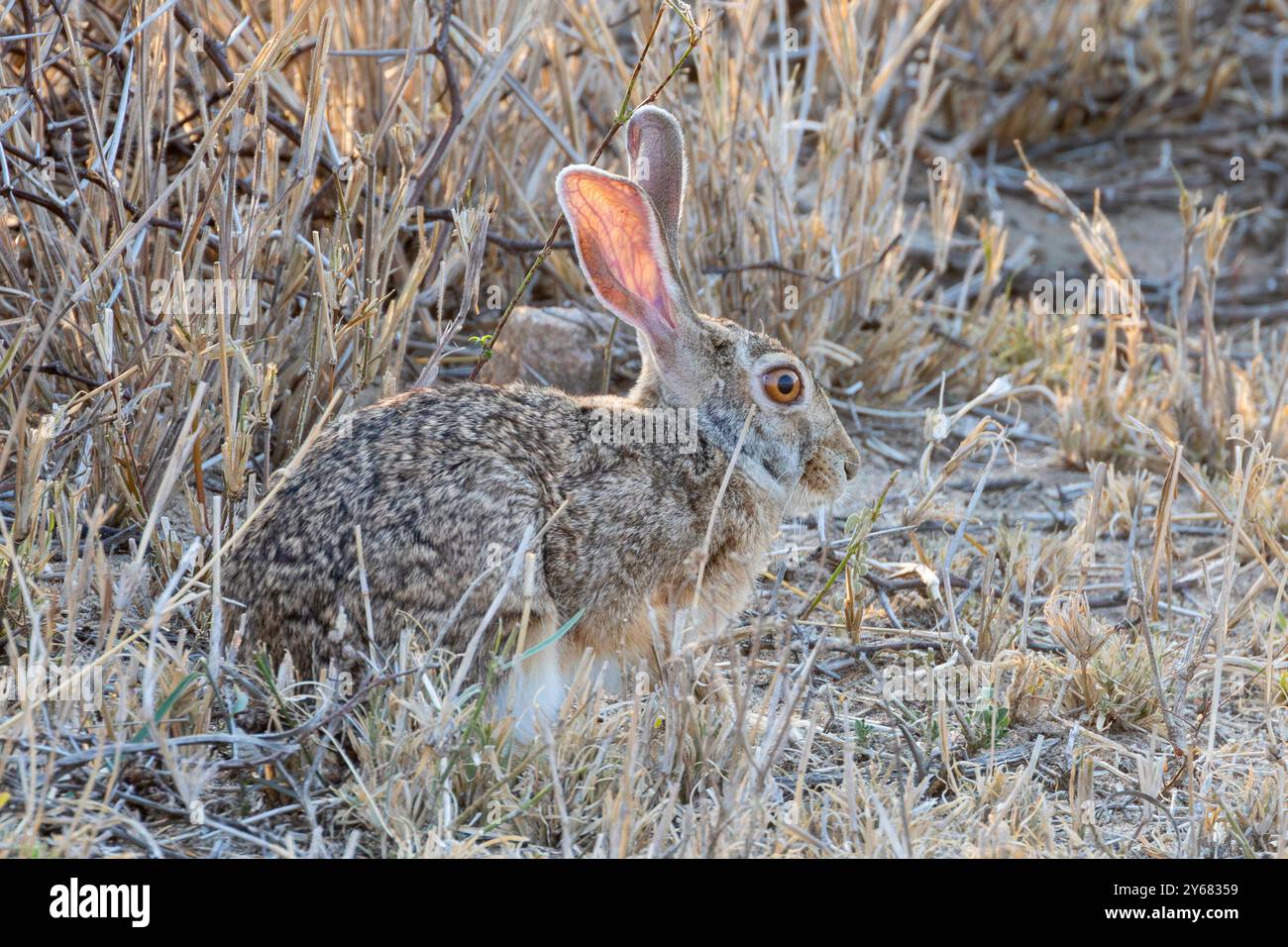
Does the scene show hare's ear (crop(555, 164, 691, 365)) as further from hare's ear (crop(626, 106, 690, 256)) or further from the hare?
hare's ear (crop(626, 106, 690, 256))

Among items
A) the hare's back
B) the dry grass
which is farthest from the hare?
the dry grass

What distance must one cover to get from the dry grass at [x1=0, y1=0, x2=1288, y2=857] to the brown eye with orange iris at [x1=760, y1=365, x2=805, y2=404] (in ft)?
1.26

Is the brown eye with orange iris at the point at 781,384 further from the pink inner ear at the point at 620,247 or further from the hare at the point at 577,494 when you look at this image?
the pink inner ear at the point at 620,247

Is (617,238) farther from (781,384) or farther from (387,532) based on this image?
(387,532)

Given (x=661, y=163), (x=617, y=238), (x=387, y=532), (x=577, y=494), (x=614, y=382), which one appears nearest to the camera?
(x=387, y=532)

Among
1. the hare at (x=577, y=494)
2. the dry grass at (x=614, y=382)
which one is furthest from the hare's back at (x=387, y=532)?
the dry grass at (x=614, y=382)

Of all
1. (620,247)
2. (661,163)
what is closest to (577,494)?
(620,247)

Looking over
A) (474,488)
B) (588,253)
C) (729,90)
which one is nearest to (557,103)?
(729,90)

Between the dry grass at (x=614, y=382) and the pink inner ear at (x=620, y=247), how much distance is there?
0.59 feet

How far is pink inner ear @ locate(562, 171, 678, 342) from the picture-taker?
12.2 feet

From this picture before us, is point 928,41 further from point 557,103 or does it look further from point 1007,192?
point 557,103

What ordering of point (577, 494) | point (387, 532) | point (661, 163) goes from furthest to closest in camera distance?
point (661, 163), point (577, 494), point (387, 532)

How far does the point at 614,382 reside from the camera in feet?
17.3

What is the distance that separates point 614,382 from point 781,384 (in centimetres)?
131
